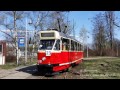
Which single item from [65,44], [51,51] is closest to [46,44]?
[51,51]

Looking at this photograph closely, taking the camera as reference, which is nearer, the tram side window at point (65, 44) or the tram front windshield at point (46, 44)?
the tram front windshield at point (46, 44)

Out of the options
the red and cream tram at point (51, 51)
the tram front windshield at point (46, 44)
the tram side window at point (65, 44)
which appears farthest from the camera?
the tram side window at point (65, 44)

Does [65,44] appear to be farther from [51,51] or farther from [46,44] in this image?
[51,51]

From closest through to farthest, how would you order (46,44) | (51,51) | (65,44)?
(51,51), (46,44), (65,44)

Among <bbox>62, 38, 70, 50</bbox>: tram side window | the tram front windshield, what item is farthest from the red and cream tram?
<bbox>62, 38, 70, 50</bbox>: tram side window

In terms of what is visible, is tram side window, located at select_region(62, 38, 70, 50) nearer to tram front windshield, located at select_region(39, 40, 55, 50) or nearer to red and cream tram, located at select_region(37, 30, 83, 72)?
red and cream tram, located at select_region(37, 30, 83, 72)

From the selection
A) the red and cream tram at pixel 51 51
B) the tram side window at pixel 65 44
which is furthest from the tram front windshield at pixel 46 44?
the tram side window at pixel 65 44

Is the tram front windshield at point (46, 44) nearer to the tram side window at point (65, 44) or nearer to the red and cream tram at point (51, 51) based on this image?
the red and cream tram at point (51, 51)

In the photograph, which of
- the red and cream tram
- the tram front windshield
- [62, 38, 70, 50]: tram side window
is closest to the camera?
the red and cream tram
